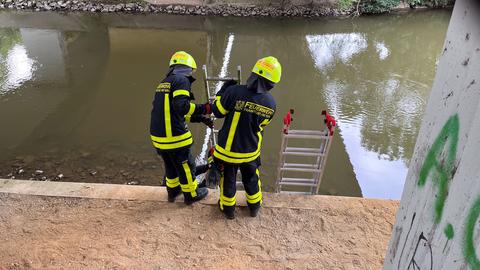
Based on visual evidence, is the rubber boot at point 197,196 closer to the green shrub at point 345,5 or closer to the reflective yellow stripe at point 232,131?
the reflective yellow stripe at point 232,131

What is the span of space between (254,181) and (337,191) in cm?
257

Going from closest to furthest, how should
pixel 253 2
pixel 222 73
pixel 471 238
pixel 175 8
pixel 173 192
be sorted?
pixel 471 238
pixel 173 192
pixel 222 73
pixel 175 8
pixel 253 2

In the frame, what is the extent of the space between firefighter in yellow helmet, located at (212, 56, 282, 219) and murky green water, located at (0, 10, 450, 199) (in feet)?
7.26

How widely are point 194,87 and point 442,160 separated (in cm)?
758

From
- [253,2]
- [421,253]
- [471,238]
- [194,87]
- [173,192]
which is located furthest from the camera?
[253,2]

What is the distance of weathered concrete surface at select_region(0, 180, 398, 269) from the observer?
354 cm

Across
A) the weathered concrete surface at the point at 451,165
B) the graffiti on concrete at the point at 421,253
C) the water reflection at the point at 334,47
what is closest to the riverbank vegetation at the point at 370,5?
the water reflection at the point at 334,47

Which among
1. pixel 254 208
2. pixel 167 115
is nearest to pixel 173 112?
pixel 167 115

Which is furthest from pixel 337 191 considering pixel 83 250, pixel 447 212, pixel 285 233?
pixel 447 212

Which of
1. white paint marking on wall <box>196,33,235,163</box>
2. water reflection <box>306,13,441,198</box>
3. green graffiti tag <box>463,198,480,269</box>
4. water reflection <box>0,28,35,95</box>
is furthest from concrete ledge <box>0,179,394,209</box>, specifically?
water reflection <box>0,28,35,95</box>

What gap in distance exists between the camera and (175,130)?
377 cm

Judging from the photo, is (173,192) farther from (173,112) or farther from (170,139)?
(173,112)

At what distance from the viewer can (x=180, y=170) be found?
3.99 m

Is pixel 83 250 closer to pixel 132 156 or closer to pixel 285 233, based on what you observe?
pixel 285 233
